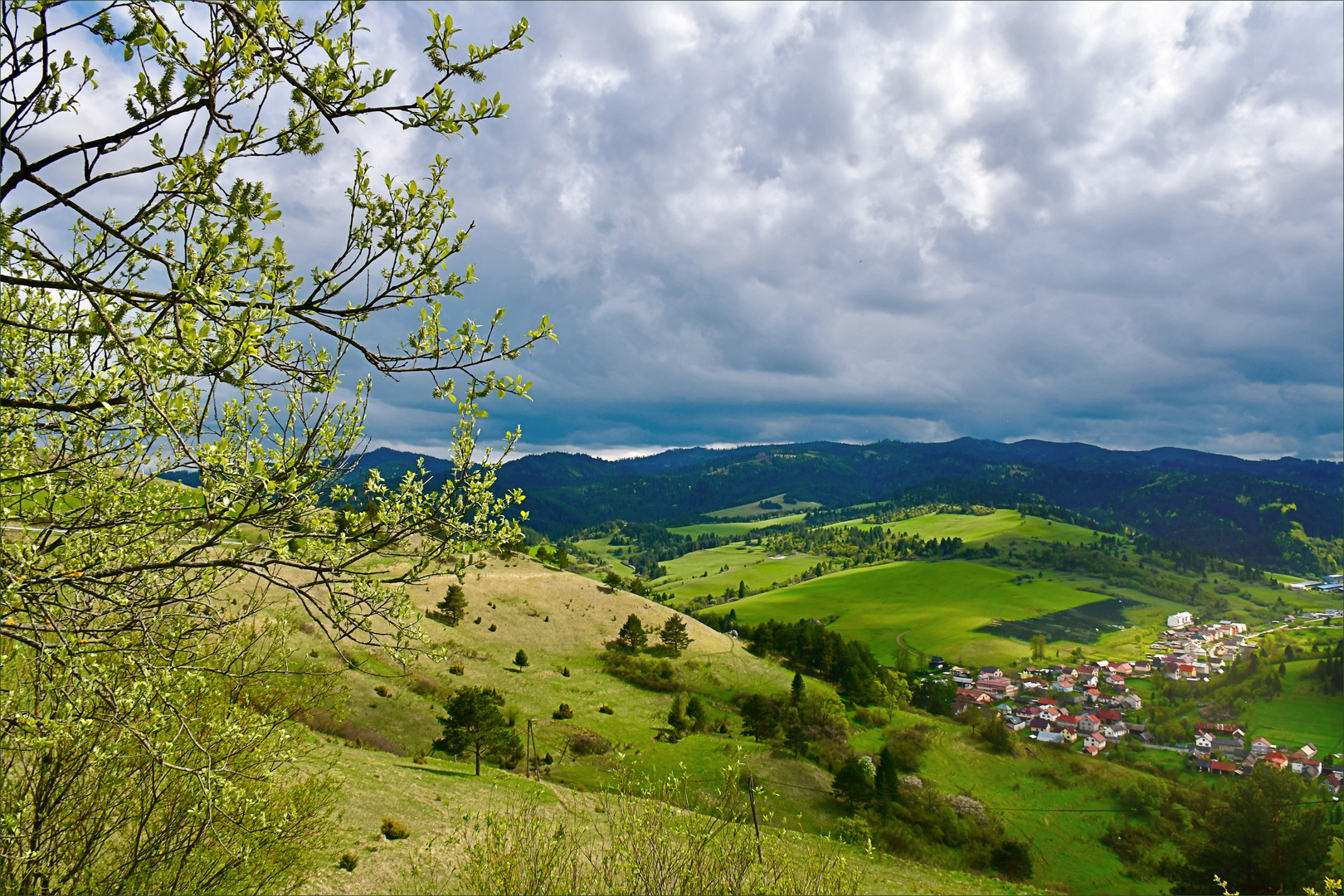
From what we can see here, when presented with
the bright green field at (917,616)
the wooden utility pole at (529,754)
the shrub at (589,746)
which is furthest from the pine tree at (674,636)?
the bright green field at (917,616)

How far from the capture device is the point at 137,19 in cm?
347

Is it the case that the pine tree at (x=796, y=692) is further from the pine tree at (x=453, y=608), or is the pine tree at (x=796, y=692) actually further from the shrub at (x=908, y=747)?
the pine tree at (x=453, y=608)

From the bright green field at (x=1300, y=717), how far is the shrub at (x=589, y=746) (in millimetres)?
144304

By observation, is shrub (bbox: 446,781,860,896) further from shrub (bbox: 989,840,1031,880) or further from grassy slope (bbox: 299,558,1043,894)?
shrub (bbox: 989,840,1031,880)

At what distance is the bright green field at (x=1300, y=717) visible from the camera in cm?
12327

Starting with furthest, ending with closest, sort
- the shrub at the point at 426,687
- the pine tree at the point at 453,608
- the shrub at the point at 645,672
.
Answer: the shrub at the point at 645,672 < the pine tree at the point at 453,608 < the shrub at the point at 426,687

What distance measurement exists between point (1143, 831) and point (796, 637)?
1842 inches

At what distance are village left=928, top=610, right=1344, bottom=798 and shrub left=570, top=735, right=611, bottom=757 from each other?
240 feet

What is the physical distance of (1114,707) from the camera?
12938 cm

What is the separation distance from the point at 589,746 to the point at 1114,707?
435 ft

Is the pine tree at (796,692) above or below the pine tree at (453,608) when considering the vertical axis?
below

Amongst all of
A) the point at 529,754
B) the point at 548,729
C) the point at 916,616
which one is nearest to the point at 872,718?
the point at 548,729

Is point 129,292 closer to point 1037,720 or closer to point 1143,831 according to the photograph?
point 1143,831

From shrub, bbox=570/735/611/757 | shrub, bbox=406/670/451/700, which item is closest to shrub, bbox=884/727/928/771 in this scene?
shrub, bbox=570/735/611/757
